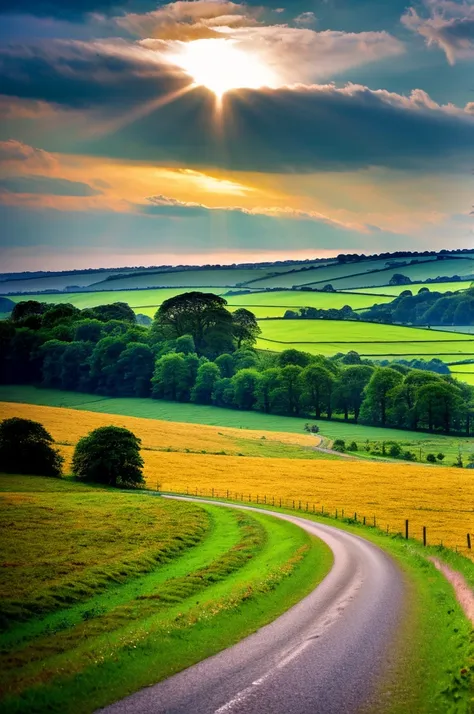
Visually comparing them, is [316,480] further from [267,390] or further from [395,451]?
[267,390]

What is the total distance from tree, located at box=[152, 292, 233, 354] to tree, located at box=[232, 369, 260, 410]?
29846 mm

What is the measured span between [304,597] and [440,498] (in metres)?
48.8

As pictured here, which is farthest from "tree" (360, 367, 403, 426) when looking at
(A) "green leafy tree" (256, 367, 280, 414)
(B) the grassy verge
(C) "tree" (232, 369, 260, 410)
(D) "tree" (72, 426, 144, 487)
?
(B) the grassy verge

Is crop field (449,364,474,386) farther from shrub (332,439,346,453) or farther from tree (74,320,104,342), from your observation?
tree (74,320,104,342)

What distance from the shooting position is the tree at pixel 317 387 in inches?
6265

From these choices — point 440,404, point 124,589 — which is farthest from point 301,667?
point 440,404

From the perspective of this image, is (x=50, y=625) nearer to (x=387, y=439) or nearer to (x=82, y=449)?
(x=82, y=449)

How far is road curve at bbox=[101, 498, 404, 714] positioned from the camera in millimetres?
18234

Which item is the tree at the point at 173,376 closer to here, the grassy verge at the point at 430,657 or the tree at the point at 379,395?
the tree at the point at 379,395

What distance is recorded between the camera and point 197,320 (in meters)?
199

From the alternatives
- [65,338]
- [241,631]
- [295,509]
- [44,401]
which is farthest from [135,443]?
[65,338]

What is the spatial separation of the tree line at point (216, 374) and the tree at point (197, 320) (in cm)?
27

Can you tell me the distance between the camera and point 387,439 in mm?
136250

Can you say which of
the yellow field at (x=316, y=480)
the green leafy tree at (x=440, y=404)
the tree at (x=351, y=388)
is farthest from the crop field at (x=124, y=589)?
the tree at (x=351, y=388)
